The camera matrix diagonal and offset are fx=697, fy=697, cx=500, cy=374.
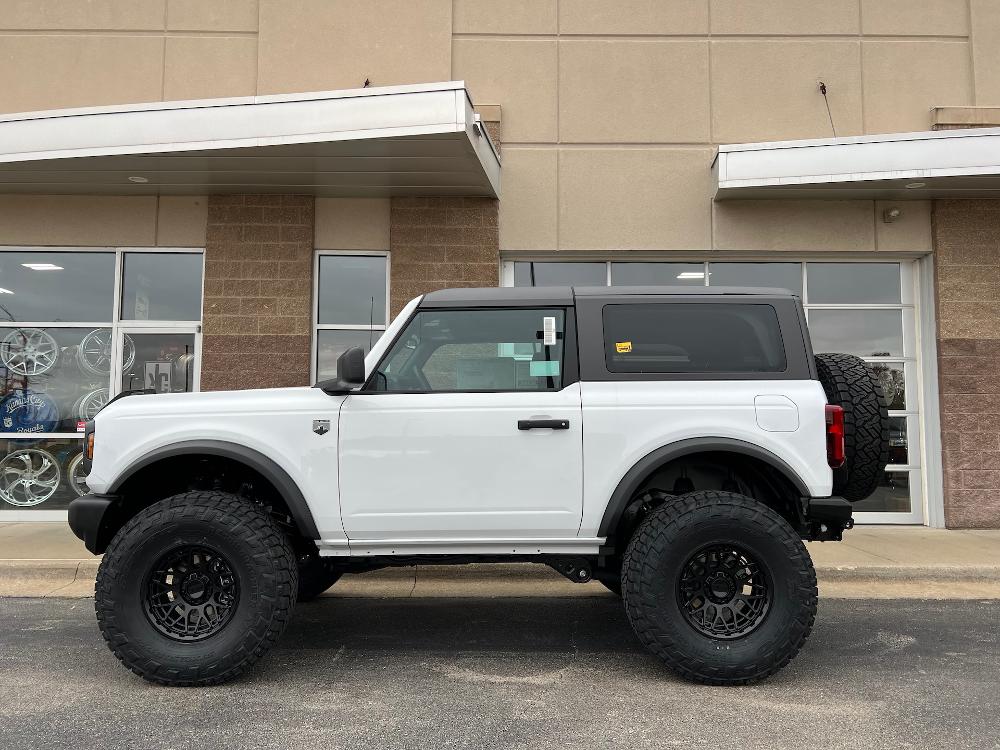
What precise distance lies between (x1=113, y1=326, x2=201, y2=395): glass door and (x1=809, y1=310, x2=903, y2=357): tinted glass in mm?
8001

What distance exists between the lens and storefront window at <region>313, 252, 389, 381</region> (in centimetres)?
880

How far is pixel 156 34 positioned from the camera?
8961mm

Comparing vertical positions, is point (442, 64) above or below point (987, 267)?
above

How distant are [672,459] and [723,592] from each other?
72 cm

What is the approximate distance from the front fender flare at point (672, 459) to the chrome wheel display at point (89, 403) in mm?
7620

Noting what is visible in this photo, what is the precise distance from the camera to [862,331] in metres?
9.09

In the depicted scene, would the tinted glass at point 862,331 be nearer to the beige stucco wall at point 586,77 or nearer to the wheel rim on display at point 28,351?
the beige stucco wall at point 586,77

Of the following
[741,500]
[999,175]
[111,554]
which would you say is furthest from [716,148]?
[111,554]

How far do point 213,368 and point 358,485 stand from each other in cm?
566

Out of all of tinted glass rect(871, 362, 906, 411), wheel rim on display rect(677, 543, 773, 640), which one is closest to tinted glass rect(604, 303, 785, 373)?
wheel rim on display rect(677, 543, 773, 640)

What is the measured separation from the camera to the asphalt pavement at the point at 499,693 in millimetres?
3018

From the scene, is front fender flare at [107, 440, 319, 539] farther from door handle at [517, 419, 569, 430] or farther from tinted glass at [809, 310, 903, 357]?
tinted glass at [809, 310, 903, 357]

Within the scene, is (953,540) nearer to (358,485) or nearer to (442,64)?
(358,485)

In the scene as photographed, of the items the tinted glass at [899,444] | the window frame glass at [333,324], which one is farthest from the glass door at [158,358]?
the tinted glass at [899,444]
